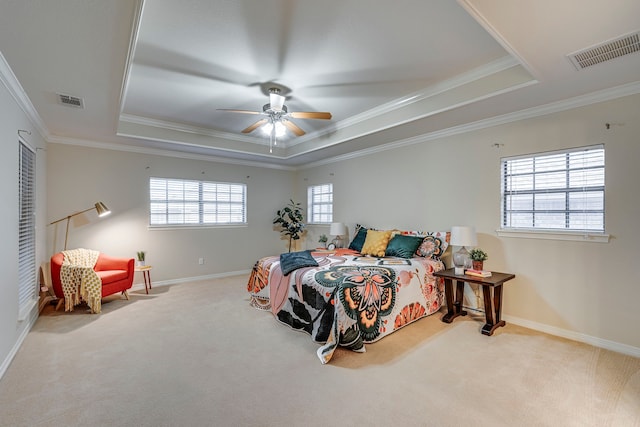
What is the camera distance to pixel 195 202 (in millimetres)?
5922

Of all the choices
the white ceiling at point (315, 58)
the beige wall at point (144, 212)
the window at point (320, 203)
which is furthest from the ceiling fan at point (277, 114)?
the beige wall at point (144, 212)

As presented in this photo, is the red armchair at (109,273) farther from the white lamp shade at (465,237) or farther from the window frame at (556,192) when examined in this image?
the window frame at (556,192)

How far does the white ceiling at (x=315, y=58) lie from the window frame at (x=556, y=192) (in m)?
0.60

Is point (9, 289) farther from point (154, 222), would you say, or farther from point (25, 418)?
point (154, 222)

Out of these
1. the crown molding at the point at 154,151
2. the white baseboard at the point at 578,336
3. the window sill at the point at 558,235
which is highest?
the crown molding at the point at 154,151

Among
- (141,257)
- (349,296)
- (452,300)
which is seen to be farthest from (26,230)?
(452,300)

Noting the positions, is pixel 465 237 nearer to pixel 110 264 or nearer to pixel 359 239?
pixel 359 239

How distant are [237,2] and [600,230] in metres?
3.98

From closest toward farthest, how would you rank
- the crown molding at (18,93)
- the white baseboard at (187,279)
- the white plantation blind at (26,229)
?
the crown molding at (18,93)
the white plantation blind at (26,229)
the white baseboard at (187,279)

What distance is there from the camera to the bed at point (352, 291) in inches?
110

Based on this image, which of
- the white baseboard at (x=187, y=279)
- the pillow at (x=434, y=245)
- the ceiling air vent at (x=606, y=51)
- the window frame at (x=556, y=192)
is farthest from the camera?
the white baseboard at (x=187, y=279)

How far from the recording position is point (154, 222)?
5.41 meters

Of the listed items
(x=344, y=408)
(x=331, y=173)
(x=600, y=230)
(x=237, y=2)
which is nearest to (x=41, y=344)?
(x=344, y=408)

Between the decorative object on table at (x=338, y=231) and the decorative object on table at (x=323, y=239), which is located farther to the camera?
the decorative object on table at (x=323, y=239)
